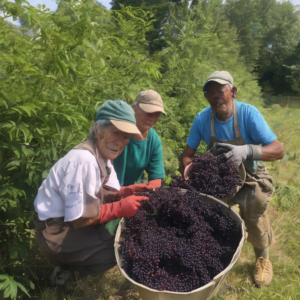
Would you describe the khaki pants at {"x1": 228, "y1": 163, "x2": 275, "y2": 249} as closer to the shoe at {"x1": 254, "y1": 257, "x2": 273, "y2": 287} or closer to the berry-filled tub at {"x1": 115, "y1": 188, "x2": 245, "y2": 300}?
the shoe at {"x1": 254, "y1": 257, "x2": 273, "y2": 287}

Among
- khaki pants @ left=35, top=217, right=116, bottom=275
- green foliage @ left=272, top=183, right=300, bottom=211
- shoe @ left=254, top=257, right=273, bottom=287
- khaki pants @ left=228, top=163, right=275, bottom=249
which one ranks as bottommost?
shoe @ left=254, top=257, right=273, bottom=287

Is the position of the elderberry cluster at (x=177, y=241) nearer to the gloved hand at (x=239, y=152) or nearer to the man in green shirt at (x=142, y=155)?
the gloved hand at (x=239, y=152)

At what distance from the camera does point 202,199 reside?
1.92 meters

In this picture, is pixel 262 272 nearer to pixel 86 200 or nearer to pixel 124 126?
pixel 86 200

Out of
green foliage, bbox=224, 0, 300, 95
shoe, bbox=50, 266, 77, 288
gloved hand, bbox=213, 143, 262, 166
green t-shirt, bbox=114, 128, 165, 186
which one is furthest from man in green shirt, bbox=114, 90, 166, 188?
green foliage, bbox=224, 0, 300, 95

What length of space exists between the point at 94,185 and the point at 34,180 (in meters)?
0.53

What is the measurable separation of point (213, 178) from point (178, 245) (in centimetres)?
67

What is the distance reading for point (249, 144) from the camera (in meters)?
2.27

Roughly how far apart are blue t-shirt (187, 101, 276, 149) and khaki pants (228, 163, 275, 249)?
0.36m

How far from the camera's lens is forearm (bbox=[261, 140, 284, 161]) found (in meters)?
2.33

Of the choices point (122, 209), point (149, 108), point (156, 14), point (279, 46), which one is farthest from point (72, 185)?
point (279, 46)

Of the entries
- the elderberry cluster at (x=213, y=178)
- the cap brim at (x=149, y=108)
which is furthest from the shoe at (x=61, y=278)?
the cap brim at (x=149, y=108)

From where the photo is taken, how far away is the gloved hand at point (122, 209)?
1.70 meters

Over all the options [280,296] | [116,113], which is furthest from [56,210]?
[280,296]
